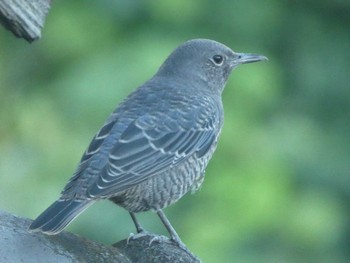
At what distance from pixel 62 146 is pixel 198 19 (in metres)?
1.49

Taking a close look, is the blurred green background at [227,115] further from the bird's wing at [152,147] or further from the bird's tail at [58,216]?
the bird's tail at [58,216]

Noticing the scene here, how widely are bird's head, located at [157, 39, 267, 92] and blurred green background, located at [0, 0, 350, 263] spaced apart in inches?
76.4

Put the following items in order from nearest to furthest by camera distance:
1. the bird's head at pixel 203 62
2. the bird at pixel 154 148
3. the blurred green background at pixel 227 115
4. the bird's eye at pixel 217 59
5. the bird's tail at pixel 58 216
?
the bird's tail at pixel 58 216 < the bird at pixel 154 148 < the bird's head at pixel 203 62 < the bird's eye at pixel 217 59 < the blurred green background at pixel 227 115

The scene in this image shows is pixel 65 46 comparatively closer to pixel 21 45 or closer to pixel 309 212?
pixel 21 45

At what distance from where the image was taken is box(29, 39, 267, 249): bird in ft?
20.5

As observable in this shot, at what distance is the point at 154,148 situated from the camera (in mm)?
6621

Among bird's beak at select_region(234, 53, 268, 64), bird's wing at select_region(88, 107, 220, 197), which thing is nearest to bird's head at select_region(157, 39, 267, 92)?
bird's beak at select_region(234, 53, 268, 64)

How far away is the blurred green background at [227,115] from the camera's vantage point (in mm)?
9477

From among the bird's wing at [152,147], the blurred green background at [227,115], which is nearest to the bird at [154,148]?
the bird's wing at [152,147]

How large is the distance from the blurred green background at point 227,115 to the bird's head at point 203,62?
194 cm

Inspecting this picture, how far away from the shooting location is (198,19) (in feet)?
34.7

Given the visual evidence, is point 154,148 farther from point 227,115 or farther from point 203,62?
point 227,115

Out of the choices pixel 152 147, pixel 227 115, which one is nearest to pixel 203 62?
pixel 152 147

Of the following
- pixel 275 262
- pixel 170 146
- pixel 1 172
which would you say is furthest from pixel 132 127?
pixel 1 172
